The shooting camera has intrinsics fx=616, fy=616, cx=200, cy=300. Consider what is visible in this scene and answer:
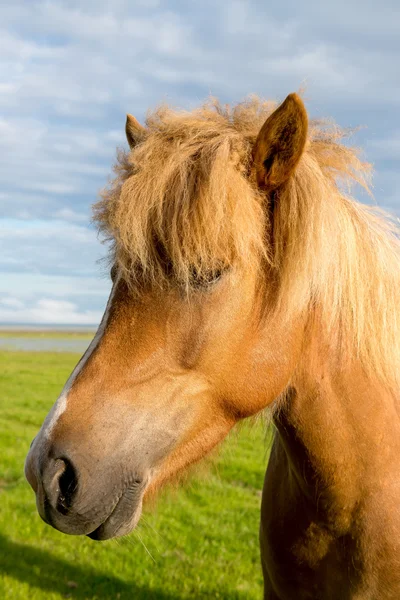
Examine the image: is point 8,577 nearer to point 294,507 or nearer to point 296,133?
point 294,507

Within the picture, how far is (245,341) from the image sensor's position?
2.46m

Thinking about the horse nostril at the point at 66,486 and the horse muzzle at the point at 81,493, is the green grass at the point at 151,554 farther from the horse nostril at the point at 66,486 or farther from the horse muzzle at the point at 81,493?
the horse nostril at the point at 66,486

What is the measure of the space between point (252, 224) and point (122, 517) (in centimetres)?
125

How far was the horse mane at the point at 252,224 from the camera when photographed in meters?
2.40

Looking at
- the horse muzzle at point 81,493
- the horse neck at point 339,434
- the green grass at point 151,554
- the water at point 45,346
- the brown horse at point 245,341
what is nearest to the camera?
the horse muzzle at point 81,493

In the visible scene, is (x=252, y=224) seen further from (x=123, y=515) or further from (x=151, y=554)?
(x=151, y=554)

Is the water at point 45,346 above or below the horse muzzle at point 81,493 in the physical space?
below

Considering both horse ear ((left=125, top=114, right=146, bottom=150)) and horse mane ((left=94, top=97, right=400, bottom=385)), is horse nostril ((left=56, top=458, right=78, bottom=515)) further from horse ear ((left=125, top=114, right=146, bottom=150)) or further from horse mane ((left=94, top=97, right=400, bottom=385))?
horse ear ((left=125, top=114, right=146, bottom=150))

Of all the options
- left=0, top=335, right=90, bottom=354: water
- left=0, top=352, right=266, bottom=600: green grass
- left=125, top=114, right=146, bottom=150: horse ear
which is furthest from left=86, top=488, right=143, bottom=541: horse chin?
left=0, top=335, right=90, bottom=354: water

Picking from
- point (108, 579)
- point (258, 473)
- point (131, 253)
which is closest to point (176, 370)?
point (131, 253)

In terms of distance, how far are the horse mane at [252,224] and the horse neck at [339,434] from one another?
132mm

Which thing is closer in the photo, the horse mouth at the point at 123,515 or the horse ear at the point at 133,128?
the horse mouth at the point at 123,515

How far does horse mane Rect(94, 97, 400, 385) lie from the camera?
2.40m

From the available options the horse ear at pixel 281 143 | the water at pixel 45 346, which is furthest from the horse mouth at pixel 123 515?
the water at pixel 45 346
